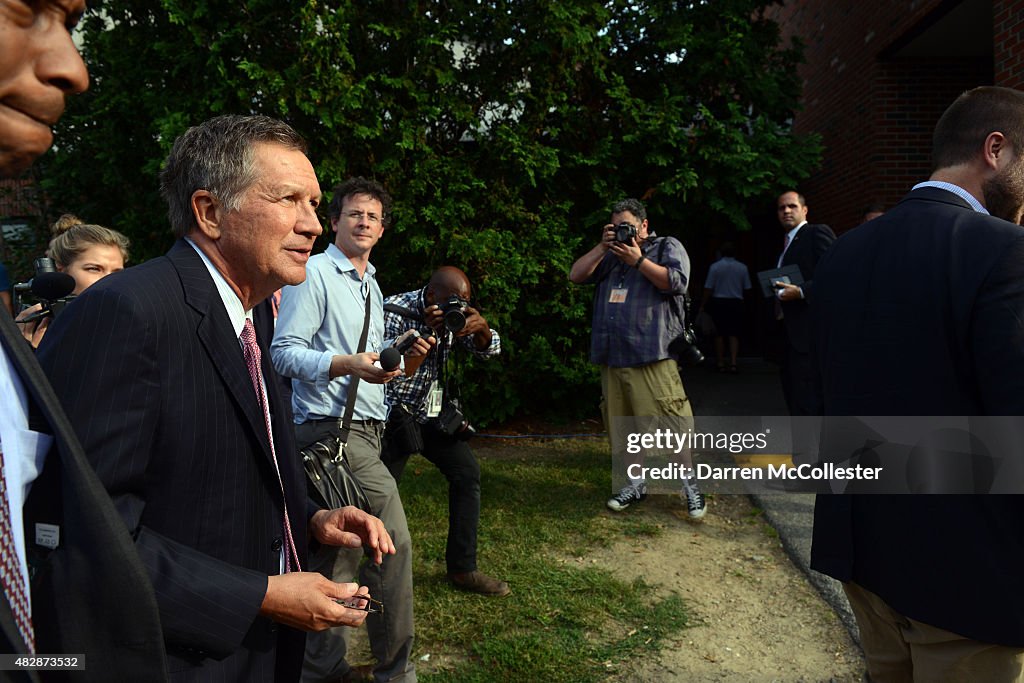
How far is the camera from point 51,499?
892 millimetres

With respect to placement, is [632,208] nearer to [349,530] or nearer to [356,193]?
[356,193]

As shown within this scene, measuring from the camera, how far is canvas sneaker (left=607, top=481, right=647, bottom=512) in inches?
220

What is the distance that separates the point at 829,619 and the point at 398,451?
8.49ft

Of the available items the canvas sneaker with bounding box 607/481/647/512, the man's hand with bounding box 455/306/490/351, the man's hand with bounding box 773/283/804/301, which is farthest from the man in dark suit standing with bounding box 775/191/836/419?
the man's hand with bounding box 455/306/490/351

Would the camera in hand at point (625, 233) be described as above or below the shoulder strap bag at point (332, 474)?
above

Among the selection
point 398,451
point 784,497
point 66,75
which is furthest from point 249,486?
point 784,497

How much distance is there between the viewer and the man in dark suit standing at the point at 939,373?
1.74 meters

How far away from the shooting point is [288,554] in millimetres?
1744

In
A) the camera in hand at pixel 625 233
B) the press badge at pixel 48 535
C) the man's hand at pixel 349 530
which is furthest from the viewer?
the camera in hand at pixel 625 233

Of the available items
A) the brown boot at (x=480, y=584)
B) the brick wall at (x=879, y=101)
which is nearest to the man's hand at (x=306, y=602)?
the brown boot at (x=480, y=584)

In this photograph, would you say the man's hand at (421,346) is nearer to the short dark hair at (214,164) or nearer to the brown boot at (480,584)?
the short dark hair at (214,164)

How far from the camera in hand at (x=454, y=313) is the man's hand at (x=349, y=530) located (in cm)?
179

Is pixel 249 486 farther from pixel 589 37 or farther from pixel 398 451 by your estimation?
pixel 589 37

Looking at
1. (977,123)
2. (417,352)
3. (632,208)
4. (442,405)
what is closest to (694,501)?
(632,208)
